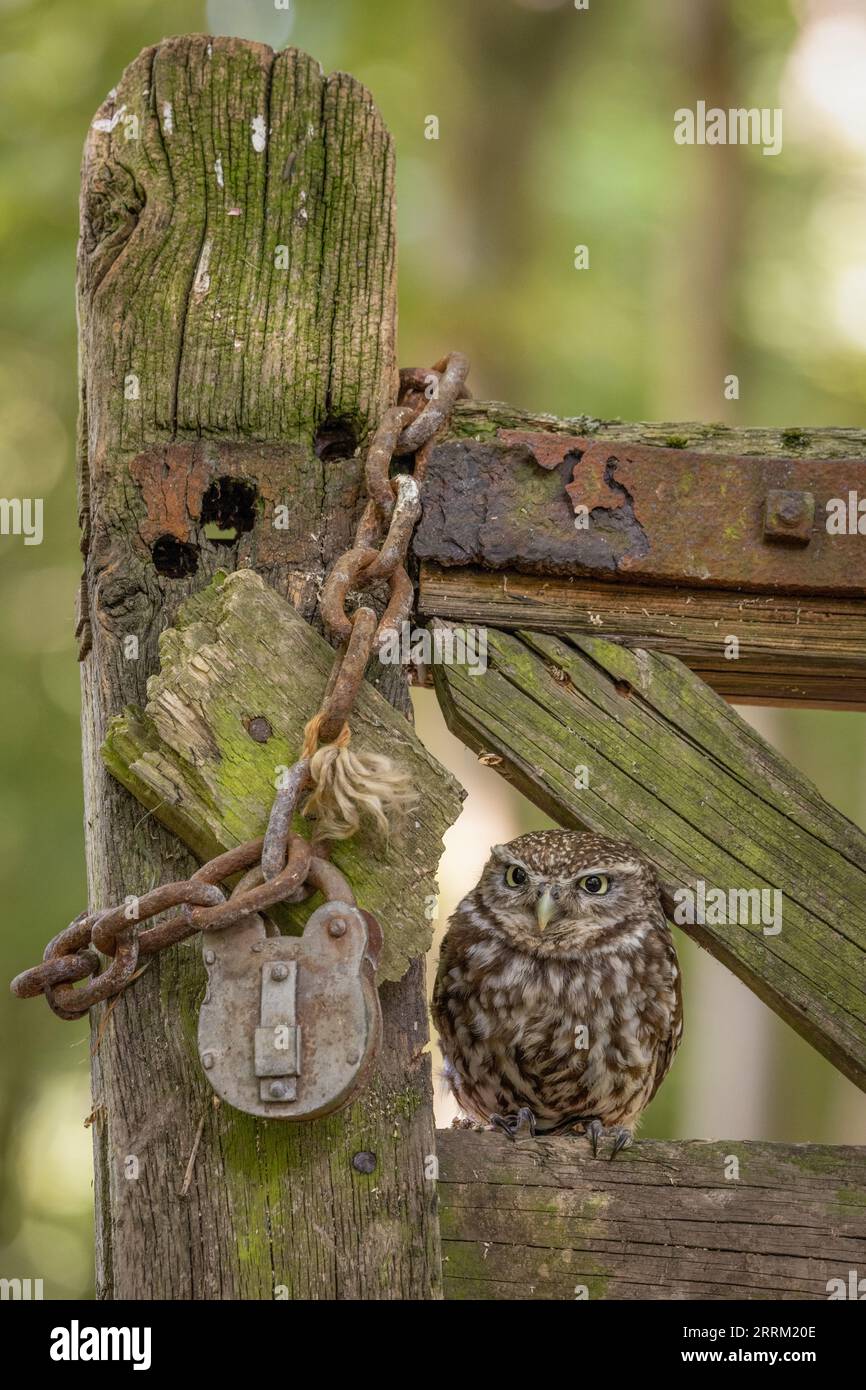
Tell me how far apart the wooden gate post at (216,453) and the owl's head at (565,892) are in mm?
1329

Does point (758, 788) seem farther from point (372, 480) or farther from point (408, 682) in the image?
point (372, 480)

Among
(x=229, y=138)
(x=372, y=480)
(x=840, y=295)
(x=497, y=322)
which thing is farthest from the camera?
(x=840, y=295)

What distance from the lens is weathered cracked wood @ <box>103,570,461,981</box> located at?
6.04ft

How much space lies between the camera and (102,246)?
6.94ft

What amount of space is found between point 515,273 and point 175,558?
20.0ft

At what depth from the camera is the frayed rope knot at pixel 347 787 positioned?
1743 mm

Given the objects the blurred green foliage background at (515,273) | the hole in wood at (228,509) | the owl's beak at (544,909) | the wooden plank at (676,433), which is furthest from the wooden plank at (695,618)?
the blurred green foliage background at (515,273)

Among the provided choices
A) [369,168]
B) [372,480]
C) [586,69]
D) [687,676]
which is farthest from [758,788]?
[586,69]

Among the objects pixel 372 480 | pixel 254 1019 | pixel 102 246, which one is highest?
pixel 102 246

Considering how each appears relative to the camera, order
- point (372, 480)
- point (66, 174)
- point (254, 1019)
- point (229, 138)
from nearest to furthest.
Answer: point (254, 1019) < point (372, 480) < point (229, 138) < point (66, 174)

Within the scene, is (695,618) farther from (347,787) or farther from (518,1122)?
(518,1122)

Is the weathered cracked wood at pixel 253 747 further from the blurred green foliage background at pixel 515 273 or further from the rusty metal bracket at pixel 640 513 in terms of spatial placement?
the blurred green foliage background at pixel 515 273

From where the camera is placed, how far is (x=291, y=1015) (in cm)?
167
